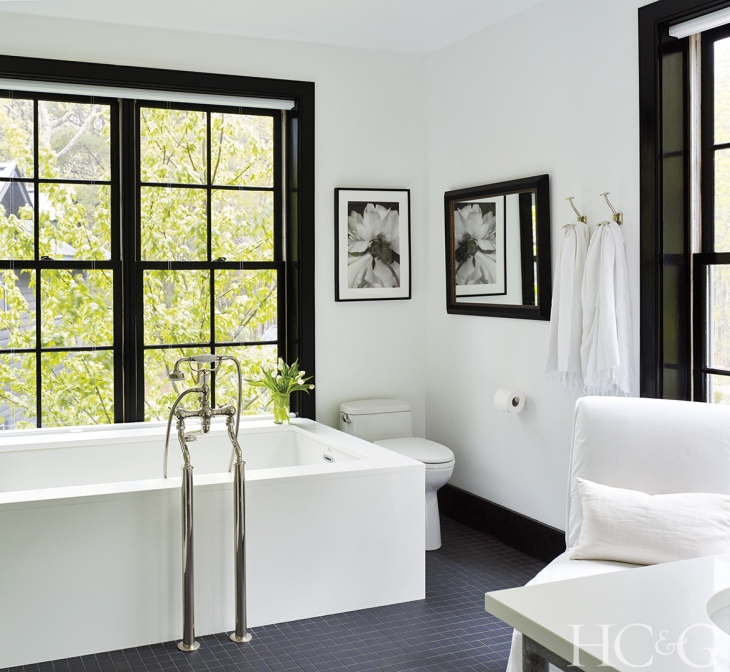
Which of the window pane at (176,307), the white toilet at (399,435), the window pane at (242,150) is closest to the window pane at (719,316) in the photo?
the white toilet at (399,435)

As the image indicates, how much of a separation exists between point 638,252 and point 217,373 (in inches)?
88.0

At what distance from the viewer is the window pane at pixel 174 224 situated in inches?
159

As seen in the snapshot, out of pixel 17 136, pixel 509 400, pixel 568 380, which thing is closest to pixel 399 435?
pixel 509 400

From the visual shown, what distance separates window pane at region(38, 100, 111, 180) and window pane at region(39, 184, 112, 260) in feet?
0.24

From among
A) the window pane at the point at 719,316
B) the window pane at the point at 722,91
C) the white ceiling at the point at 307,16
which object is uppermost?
the white ceiling at the point at 307,16

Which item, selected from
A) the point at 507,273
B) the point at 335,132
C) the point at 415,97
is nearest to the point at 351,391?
the point at 507,273

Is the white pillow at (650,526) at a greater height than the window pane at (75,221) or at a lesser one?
lesser

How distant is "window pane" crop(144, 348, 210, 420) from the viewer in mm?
4066

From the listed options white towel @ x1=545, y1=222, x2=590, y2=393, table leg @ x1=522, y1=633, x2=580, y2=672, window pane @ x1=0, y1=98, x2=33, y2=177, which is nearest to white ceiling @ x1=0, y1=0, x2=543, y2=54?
window pane @ x1=0, y1=98, x2=33, y2=177

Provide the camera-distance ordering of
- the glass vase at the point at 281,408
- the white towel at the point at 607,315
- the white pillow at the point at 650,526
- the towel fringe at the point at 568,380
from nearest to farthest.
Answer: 1. the white pillow at the point at 650,526
2. the white towel at the point at 607,315
3. the towel fringe at the point at 568,380
4. the glass vase at the point at 281,408

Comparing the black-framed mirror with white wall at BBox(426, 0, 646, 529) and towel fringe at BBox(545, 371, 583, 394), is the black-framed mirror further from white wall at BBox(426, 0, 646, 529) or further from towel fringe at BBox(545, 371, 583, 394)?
towel fringe at BBox(545, 371, 583, 394)

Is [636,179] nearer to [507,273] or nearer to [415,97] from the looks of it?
[507,273]

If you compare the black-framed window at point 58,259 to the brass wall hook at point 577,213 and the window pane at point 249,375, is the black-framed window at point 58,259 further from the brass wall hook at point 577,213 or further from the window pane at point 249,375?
the brass wall hook at point 577,213

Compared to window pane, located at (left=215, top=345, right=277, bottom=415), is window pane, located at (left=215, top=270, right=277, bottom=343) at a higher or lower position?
higher
